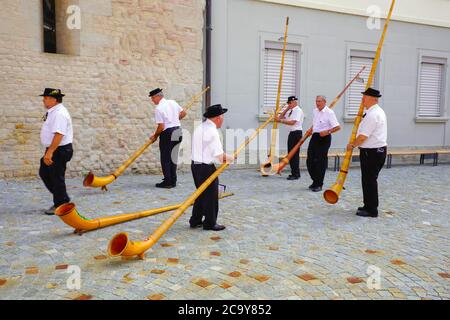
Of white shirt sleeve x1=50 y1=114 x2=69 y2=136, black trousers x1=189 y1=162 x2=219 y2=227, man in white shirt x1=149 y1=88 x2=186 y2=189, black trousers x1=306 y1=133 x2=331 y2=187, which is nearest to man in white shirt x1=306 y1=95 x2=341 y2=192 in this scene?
black trousers x1=306 y1=133 x2=331 y2=187

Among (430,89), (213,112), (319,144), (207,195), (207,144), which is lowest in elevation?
(207,195)

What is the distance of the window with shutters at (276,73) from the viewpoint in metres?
11.2

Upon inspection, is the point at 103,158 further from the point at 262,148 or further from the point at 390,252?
the point at 390,252

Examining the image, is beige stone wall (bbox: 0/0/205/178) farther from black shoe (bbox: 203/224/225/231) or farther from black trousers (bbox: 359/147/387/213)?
black trousers (bbox: 359/147/387/213)

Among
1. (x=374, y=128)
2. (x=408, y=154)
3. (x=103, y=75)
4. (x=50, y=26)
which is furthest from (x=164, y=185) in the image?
(x=408, y=154)

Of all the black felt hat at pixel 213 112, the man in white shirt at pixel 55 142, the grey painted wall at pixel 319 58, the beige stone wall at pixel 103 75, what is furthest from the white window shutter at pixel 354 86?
the man in white shirt at pixel 55 142

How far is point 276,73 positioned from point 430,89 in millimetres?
5460

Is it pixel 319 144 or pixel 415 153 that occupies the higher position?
pixel 319 144

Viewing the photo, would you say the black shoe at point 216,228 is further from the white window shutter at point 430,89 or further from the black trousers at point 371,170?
the white window shutter at point 430,89

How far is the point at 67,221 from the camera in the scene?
4.91 meters

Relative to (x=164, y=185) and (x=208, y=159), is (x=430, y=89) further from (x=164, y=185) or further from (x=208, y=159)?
(x=208, y=159)

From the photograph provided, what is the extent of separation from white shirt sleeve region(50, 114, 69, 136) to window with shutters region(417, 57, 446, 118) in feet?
36.0

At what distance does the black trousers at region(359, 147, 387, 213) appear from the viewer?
6219mm

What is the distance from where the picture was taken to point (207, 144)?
17.0ft
